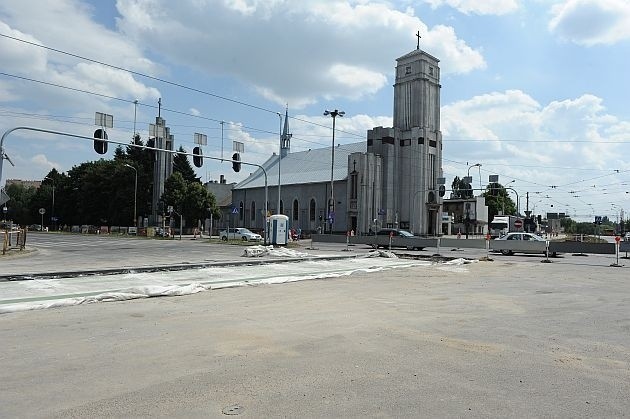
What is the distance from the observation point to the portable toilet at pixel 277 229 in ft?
129

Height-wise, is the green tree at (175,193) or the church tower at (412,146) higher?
the church tower at (412,146)

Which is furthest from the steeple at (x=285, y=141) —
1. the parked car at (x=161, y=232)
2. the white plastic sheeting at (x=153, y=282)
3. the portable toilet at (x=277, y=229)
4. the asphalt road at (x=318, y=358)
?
the asphalt road at (x=318, y=358)

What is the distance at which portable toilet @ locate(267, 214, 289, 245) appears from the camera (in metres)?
39.4

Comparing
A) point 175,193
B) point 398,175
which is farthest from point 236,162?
point 398,175

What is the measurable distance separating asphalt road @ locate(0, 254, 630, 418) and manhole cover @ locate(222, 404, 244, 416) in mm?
18

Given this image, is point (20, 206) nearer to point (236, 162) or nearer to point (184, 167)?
point (184, 167)

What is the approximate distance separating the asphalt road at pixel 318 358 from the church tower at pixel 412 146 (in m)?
60.7

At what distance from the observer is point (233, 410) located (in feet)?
15.5

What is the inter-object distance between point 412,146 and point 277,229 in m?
37.3

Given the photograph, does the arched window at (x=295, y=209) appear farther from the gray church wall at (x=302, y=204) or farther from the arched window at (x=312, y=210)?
the arched window at (x=312, y=210)

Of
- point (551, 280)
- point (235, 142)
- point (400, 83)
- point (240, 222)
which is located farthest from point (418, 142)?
point (551, 280)

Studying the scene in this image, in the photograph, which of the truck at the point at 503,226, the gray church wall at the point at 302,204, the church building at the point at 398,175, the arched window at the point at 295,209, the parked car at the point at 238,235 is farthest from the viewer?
the arched window at the point at 295,209

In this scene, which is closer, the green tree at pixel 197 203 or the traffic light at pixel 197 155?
the traffic light at pixel 197 155

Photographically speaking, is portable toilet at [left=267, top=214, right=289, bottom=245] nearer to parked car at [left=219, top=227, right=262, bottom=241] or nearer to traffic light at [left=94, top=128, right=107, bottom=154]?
traffic light at [left=94, top=128, right=107, bottom=154]
